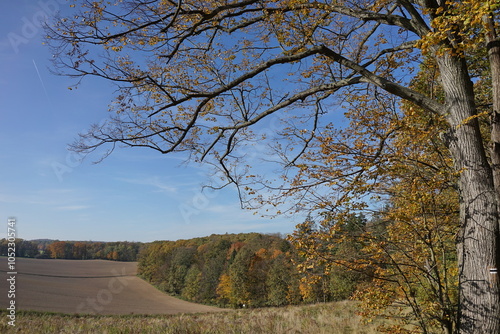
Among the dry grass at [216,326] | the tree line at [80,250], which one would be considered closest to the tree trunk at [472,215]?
the dry grass at [216,326]

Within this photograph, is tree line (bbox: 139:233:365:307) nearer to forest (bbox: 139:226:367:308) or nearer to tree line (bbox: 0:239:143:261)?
forest (bbox: 139:226:367:308)

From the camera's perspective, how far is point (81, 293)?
139ft

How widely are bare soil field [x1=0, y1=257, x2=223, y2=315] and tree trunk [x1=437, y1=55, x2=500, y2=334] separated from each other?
3060cm

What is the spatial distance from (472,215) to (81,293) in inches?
1953

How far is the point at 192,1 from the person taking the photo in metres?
5.69

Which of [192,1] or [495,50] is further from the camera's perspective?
[192,1]

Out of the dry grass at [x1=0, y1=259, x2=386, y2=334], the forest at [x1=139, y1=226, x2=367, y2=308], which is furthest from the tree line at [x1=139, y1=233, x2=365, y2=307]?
the dry grass at [x1=0, y1=259, x2=386, y2=334]

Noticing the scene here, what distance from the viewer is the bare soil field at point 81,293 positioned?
3160 cm

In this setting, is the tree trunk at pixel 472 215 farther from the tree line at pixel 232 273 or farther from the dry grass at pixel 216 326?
the tree line at pixel 232 273

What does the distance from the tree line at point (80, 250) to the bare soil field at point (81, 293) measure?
15.4 feet

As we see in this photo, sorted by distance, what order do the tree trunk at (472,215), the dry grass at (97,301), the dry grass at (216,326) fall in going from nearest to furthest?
the tree trunk at (472,215) < the dry grass at (216,326) < the dry grass at (97,301)

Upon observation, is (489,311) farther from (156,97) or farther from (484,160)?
(156,97)

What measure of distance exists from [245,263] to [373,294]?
4609cm

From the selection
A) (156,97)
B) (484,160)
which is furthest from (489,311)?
(156,97)
